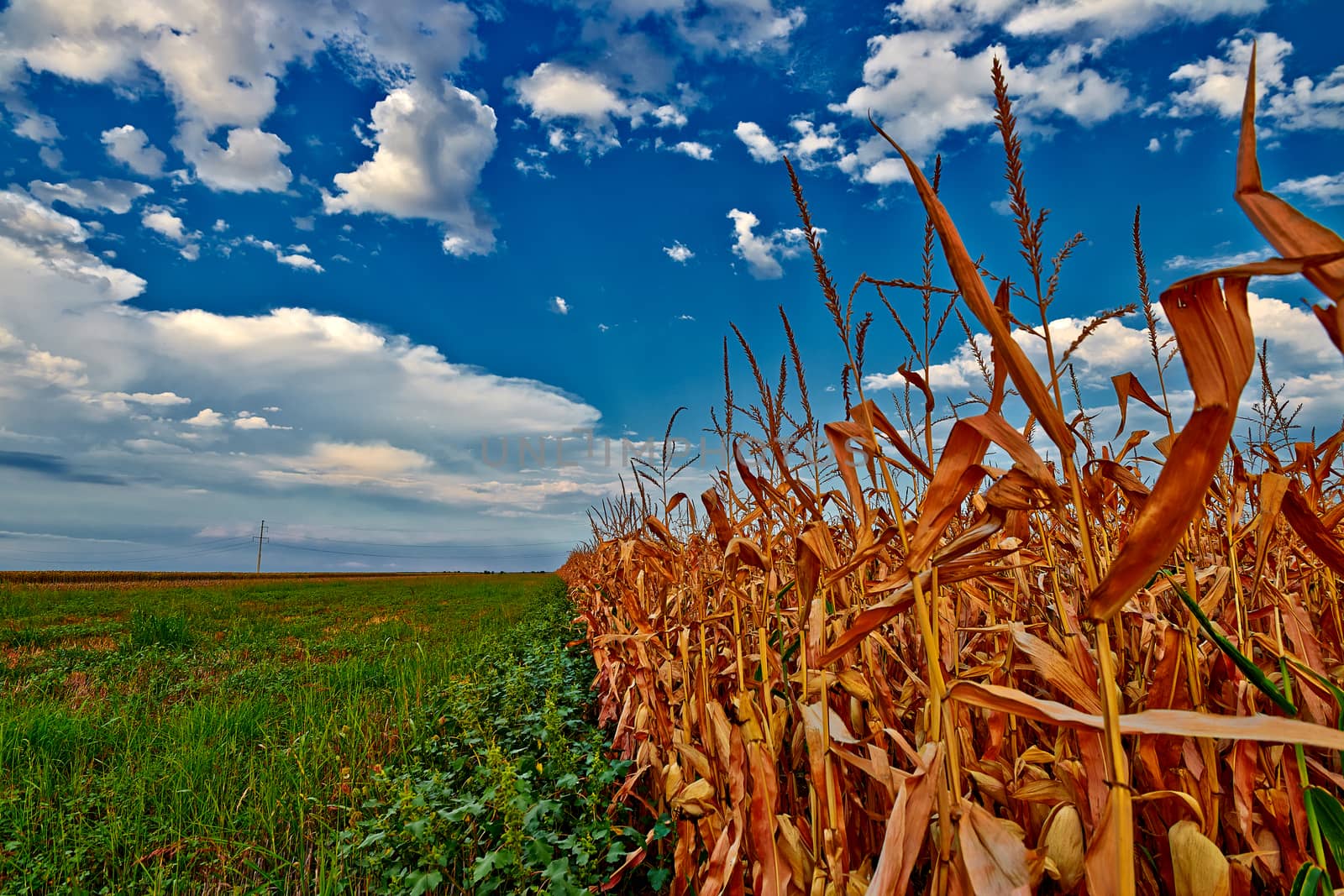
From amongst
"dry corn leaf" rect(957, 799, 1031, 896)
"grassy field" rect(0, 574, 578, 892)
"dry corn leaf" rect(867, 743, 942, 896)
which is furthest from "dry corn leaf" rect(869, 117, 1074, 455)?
"grassy field" rect(0, 574, 578, 892)

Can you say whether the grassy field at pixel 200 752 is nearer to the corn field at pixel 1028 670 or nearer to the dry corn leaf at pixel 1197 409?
the corn field at pixel 1028 670

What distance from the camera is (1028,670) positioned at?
1.91m

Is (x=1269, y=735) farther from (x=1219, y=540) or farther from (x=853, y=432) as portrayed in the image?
(x=1219, y=540)

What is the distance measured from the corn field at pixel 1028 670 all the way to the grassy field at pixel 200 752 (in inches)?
66.5

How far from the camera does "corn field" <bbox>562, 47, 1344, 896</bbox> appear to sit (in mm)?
710

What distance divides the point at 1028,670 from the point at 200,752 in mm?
4519

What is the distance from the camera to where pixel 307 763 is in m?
3.87

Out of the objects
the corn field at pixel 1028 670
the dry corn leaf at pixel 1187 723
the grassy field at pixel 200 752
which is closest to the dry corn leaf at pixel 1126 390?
the corn field at pixel 1028 670

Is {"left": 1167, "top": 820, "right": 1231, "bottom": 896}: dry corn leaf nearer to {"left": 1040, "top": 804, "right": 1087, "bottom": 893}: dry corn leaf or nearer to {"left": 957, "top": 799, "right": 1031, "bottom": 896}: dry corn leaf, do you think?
{"left": 1040, "top": 804, "right": 1087, "bottom": 893}: dry corn leaf

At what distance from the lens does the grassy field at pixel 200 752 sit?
290cm

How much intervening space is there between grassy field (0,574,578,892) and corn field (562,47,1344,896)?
169 cm

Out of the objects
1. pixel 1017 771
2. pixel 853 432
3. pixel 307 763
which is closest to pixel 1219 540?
pixel 1017 771

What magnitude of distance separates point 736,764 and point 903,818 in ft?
2.58

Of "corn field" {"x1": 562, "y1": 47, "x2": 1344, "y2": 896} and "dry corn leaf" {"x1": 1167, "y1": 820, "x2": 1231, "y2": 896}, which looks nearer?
"corn field" {"x1": 562, "y1": 47, "x2": 1344, "y2": 896}
